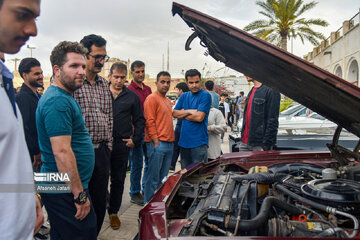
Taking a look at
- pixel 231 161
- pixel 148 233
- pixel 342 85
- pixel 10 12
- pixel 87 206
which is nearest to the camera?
pixel 10 12

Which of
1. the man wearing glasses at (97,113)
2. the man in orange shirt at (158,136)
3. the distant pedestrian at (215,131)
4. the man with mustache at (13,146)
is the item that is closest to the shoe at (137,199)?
the man in orange shirt at (158,136)

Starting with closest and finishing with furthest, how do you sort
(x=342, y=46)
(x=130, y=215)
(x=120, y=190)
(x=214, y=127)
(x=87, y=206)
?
1. (x=87, y=206)
2. (x=120, y=190)
3. (x=130, y=215)
4. (x=214, y=127)
5. (x=342, y=46)

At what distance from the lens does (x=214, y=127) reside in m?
4.42

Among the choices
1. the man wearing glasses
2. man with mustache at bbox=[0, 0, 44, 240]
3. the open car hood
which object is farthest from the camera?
the man wearing glasses

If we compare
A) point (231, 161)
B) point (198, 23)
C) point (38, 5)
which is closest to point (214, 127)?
point (231, 161)

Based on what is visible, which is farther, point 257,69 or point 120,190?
point 120,190

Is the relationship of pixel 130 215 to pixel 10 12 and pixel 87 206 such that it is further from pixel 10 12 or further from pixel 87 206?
pixel 10 12

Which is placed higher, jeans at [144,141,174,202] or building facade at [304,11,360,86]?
building facade at [304,11,360,86]

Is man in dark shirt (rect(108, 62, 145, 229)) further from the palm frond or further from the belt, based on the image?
the palm frond

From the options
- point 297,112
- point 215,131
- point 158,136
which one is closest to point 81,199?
point 158,136

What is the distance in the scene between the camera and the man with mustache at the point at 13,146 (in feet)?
2.92

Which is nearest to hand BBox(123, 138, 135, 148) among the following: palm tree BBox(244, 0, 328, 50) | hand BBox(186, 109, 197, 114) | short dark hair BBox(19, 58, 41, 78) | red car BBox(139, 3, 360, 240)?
hand BBox(186, 109, 197, 114)

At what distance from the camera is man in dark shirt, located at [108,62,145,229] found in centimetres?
333

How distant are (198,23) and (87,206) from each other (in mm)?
1533
